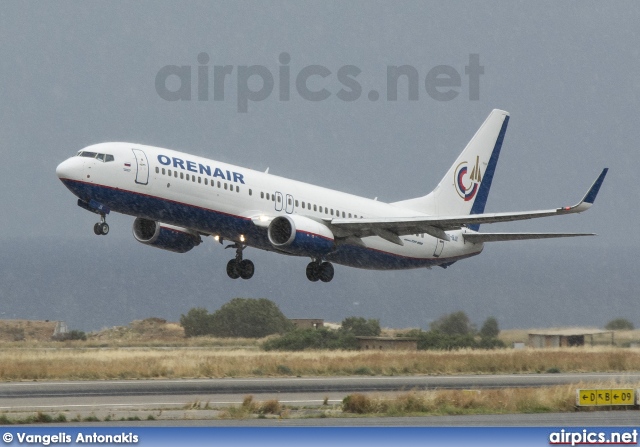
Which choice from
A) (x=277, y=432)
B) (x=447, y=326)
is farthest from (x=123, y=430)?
(x=447, y=326)

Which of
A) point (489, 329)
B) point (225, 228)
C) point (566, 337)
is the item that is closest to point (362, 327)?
point (489, 329)

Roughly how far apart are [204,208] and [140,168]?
3.59 meters

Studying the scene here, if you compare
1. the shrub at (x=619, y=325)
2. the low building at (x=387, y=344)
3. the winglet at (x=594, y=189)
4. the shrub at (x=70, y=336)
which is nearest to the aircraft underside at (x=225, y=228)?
the winglet at (x=594, y=189)

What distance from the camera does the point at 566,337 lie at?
92.1 m

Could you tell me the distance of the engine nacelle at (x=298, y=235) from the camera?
2092 inches

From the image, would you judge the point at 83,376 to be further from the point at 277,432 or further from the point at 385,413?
the point at 277,432

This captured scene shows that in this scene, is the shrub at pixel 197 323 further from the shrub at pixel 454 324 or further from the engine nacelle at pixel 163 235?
the engine nacelle at pixel 163 235

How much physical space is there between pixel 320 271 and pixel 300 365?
1090 cm

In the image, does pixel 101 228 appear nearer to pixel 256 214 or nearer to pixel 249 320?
pixel 256 214

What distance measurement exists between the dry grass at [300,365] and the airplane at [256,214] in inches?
268

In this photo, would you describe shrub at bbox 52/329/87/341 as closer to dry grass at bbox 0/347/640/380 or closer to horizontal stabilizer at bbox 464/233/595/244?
dry grass at bbox 0/347/640/380

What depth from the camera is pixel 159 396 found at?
50094 millimetres

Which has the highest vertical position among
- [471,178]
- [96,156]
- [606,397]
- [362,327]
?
[471,178]

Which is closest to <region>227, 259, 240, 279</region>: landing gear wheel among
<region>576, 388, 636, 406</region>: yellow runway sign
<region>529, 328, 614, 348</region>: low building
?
<region>576, 388, 636, 406</region>: yellow runway sign
